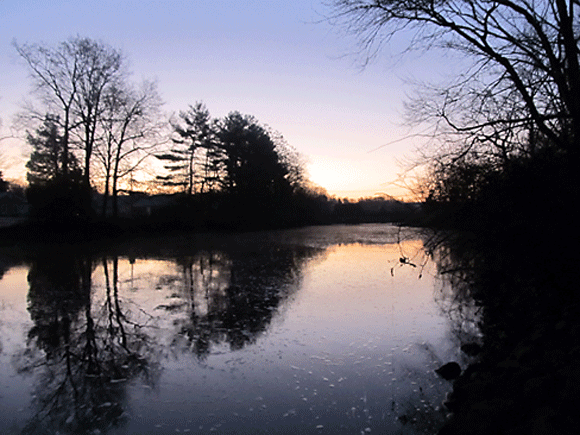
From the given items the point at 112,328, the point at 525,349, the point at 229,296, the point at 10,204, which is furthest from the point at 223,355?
the point at 10,204

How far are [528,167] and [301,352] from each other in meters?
4.06

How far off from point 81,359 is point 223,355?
187 centimetres

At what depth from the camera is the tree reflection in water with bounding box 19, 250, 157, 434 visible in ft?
14.2

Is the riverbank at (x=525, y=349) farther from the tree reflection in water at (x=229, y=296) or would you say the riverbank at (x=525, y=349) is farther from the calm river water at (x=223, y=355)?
the tree reflection in water at (x=229, y=296)

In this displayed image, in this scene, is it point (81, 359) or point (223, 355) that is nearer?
point (81, 359)

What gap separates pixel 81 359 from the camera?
582 cm

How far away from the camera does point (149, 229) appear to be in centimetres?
3133

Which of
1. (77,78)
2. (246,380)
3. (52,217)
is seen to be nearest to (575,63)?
(246,380)

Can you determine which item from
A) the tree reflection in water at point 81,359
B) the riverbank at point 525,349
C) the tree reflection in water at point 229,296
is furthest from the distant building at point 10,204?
the riverbank at point 525,349

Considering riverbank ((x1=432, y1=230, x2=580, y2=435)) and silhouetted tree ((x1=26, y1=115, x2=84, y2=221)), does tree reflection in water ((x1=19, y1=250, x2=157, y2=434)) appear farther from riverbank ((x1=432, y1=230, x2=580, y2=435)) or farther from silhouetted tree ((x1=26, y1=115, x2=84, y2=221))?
silhouetted tree ((x1=26, y1=115, x2=84, y2=221))

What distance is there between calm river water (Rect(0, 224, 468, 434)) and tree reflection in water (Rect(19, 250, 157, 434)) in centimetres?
2

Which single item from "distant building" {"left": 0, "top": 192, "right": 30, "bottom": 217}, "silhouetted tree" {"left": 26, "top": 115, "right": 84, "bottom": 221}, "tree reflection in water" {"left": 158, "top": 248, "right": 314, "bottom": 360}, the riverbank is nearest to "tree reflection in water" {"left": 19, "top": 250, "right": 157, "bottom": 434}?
"tree reflection in water" {"left": 158, "top": 248, "right": 314, "bottom": 360}

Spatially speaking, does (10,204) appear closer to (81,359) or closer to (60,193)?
(60,193)

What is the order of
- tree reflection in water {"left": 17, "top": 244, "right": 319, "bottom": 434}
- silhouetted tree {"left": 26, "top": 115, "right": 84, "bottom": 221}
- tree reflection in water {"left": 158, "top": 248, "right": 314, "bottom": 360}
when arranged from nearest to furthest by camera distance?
tree reflection in water {"left": 17, "top": 244, "right": 319, "bottom": 434} < tree reflection in water {"left": 158, "top": 248, "right": 314, "bottom": 360} < silhouetted tree {"left": 26, "top": 115, "right": 84, "bottom": 221}
